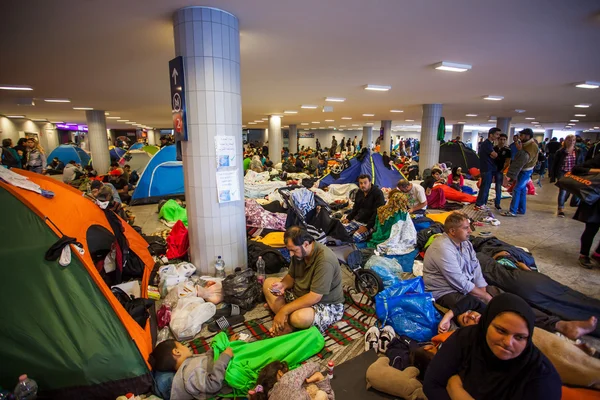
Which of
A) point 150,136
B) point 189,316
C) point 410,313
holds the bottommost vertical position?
point 189,316

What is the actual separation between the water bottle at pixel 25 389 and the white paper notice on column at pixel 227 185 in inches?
94.4

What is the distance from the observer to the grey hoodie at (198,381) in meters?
2.36

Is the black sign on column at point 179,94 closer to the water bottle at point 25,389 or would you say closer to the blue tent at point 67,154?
the water bottle at point 25,389

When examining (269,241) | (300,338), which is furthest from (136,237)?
(300,338)

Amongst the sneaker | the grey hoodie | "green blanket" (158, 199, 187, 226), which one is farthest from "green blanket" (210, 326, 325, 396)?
"green blanket" (158, 199, 187, 226)

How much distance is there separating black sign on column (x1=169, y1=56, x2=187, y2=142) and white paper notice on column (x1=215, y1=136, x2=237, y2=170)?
43cm

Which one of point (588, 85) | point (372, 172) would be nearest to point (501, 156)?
point (588, 85)

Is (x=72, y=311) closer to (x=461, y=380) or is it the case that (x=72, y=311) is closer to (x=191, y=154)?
(x=191, y=154)

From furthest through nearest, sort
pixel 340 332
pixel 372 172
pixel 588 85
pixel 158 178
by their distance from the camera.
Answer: pixel 372 172 < pixel 158 178 < pixel 588 85 < pixel 340 332

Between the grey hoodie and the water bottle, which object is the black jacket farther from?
the water bottle

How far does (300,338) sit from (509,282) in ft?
8.00

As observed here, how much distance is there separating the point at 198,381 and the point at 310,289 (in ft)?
3.92

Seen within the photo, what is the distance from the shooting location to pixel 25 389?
221cm

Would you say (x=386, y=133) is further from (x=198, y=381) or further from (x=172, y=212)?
(x=198, y=381)
